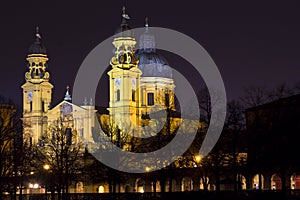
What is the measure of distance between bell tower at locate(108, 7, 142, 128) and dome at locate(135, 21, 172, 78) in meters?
14.0

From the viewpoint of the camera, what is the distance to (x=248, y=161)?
6394 cm

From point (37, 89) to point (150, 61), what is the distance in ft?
84.8

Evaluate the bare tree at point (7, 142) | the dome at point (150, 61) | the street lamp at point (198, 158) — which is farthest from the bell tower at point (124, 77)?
the street lamp at point (198, 158)

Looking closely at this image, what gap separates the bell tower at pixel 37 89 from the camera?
15025 centimetres

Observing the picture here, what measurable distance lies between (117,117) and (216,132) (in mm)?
74156

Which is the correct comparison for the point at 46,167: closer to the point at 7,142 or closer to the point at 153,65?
the point at 7,142

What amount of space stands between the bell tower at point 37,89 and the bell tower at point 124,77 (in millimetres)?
18710

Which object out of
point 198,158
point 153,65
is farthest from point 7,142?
point 153,65

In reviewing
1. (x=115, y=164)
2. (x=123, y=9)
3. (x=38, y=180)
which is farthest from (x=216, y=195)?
(x=123, y=9)

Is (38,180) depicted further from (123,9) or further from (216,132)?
(123,9)

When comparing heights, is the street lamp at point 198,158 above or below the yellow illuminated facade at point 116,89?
below

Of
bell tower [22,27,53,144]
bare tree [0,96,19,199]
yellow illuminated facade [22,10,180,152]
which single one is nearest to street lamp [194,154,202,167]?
bare tree [0,96,19,199]

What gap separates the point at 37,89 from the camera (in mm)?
151250

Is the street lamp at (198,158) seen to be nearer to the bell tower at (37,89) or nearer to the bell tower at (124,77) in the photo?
the bell tower at (124,77)
